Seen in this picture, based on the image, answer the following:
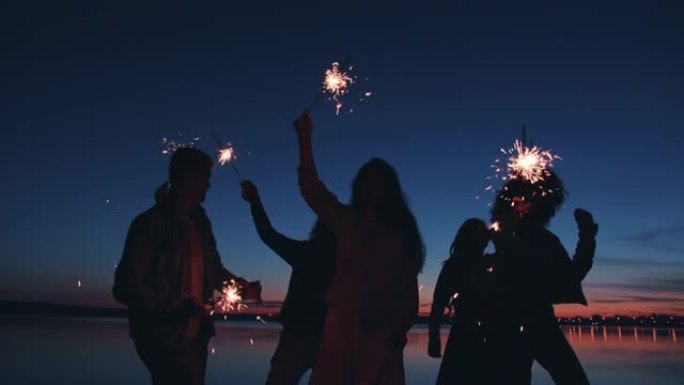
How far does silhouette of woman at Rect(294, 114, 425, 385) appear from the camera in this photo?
15.8ft

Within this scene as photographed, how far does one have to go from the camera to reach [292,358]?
6293 millimetres

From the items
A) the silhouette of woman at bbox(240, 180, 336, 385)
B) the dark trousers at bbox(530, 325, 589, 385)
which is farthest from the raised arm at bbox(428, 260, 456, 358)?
the silhouette of woman at bbox(240, 180, 336, 385)

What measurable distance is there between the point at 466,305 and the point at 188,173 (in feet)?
10.4

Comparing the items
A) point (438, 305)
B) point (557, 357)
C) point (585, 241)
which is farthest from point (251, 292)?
point (585, 241)

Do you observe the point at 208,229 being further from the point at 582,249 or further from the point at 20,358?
the point at 20,358

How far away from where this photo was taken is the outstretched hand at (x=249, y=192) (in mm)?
7148

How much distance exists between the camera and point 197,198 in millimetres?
4734

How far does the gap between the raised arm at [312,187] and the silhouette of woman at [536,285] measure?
6.92 feet

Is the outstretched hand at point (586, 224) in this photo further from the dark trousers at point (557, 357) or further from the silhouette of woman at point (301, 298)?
the silhouette of woman at point (301, 298)

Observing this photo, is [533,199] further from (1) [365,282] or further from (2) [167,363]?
(2) [167,363]

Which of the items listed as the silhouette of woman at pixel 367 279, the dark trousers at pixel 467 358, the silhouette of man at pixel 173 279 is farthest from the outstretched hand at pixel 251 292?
the dark trousers at pixel 467 358

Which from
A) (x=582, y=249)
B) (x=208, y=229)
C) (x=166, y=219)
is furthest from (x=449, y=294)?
(x=166, y=219)

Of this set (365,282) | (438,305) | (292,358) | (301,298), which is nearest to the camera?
(365,282)

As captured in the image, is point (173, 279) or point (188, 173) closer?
point (173, 279)
